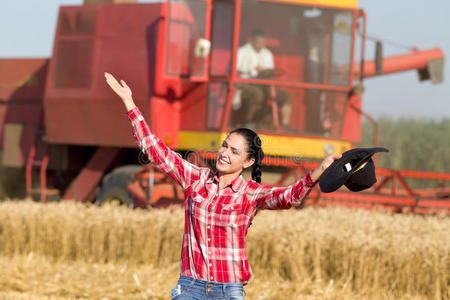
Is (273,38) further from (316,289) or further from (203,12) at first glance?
(316,289)

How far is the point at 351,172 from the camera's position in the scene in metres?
2.57

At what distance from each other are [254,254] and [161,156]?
137 inches

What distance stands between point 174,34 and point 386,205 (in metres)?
3.80

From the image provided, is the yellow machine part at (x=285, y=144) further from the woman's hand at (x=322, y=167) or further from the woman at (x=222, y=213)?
the woman's hand at (x=322, y=167)

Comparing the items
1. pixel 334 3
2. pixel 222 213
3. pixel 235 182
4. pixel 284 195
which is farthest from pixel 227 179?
pixel 334 3

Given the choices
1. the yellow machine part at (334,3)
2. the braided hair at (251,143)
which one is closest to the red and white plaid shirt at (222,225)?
the braided hair at (251,143)

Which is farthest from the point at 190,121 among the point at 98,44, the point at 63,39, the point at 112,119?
the point at 63,39

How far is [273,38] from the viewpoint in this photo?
29.1 feet

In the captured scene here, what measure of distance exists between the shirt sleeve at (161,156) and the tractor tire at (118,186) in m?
6.47

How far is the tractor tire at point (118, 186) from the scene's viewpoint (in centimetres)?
946

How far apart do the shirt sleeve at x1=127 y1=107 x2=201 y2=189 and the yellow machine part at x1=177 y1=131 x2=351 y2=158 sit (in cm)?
571

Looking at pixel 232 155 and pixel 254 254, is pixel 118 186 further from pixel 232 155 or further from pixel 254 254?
pixel 232 155

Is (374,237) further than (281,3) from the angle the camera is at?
No

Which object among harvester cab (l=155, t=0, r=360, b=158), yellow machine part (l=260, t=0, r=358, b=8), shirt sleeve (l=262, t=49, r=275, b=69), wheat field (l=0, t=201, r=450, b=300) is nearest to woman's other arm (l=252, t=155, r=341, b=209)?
wheat field (l=0, t=201, r=450, b=300)
